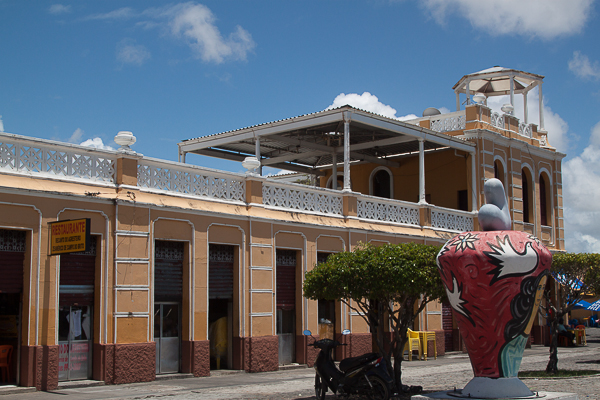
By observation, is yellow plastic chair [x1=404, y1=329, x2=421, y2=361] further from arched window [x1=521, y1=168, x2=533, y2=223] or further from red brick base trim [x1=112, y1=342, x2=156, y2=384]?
arched window [x1=521, y1=168, x2=533, y2=223]

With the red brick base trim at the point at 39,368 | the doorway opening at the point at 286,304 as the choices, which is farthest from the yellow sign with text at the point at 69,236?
the doorway opening at the point at 286,304

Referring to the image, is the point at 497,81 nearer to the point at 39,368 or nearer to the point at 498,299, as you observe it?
the point at 498,299

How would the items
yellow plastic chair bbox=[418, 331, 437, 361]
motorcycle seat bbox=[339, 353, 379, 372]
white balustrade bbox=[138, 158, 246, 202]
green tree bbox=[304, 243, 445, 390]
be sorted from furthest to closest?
yellow plastic chair bbox=[418, 331, 437, 361], white balustrade bbox=[138, 158, 246, 202], green tree bbox=[304, 243, 445, 390], motorcycle seat bbox=[339, 353, 379, 372]

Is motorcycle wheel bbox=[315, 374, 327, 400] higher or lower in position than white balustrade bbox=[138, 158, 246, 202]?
lower

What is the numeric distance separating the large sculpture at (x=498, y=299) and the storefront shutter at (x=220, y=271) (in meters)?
8.19

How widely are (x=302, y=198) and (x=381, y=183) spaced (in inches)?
371

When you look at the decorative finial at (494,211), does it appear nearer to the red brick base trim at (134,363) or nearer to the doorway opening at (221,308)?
the red brick base trim at (134,363)

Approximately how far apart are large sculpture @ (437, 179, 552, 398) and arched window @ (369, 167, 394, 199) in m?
17.9

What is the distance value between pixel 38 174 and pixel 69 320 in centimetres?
303

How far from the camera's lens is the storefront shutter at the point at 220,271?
16.7 metres

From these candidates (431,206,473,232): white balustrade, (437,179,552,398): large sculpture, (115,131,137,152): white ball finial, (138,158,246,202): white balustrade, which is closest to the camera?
(437,179,552,398): large sculpture

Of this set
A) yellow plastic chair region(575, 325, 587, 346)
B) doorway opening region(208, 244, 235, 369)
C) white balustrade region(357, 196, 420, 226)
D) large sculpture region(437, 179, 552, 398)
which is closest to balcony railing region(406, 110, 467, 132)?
white balustrade region(357, 196, 420, 226)

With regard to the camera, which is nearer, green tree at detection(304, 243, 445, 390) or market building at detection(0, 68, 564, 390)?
green tree at detection(304, 243, 445, 390)

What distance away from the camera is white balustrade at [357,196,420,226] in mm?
20766
